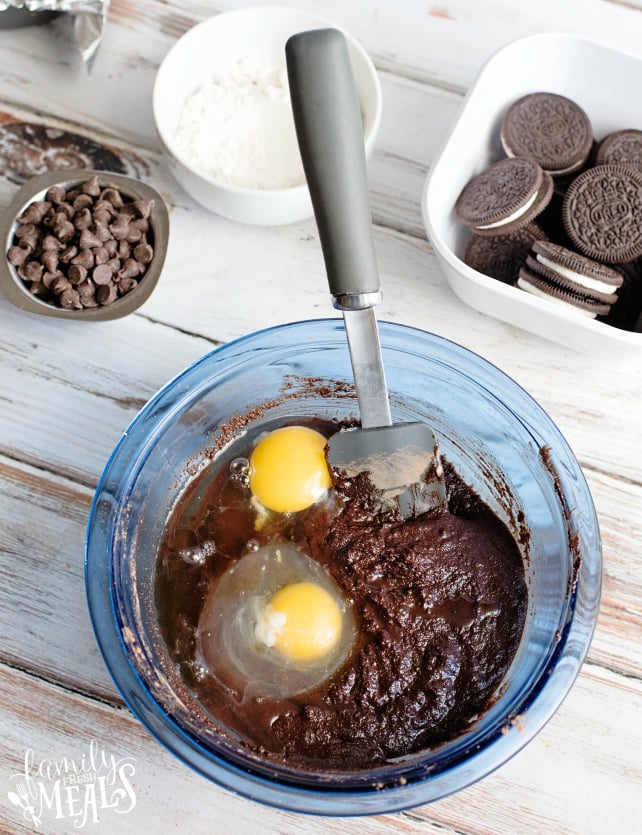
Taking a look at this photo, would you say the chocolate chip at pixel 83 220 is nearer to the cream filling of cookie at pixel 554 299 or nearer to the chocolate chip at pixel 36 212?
the chocolate chip at pixel 36 212

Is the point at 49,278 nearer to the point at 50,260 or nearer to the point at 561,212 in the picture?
the point at 50,260

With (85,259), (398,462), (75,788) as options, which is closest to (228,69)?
(85,259)

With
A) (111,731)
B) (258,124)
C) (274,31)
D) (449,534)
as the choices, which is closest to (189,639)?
(111,731)

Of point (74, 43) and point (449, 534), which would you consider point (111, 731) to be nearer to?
point (449, 534)

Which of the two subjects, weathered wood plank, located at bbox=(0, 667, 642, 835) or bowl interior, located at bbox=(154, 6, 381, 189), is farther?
bowl interior, located at bbox=(154, 6, 381, 189)

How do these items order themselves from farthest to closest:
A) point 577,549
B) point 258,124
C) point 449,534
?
point 258,124 < point 449,534 < point 577,549

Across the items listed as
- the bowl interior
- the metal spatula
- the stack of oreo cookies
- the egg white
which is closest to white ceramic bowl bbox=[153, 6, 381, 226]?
the bowl interior

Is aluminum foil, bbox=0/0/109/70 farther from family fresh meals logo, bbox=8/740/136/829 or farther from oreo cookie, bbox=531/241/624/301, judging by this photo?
family fresh meals logo, bbox=8/740/136/829
